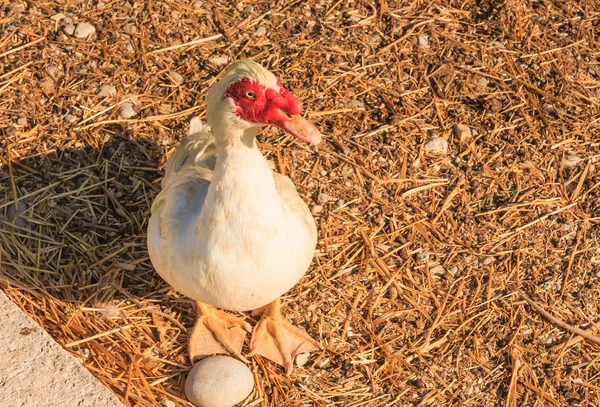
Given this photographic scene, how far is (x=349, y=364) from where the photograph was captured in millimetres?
3871

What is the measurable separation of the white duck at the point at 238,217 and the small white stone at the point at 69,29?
5.92 feet

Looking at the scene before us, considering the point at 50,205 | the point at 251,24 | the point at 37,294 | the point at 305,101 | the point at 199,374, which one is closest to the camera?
the point at 199,374

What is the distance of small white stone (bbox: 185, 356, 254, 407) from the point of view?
3570 mm

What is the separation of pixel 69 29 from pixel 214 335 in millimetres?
2453

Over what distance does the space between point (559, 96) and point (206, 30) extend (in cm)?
241

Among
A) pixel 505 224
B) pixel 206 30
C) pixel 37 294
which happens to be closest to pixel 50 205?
pixel 37 294

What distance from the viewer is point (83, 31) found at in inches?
199

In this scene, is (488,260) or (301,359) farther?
(488,260)

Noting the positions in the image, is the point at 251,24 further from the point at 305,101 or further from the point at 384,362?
the point at 384,362

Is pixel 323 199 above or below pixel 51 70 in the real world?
below

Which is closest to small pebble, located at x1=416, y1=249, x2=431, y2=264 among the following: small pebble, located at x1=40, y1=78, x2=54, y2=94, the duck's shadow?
the duck's shadow

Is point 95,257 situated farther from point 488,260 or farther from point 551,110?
point 551,110

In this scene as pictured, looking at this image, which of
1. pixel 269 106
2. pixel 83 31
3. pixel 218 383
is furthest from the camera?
pixel 83 31

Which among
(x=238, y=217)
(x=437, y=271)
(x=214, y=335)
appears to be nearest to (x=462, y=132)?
(x=437, y=271)
